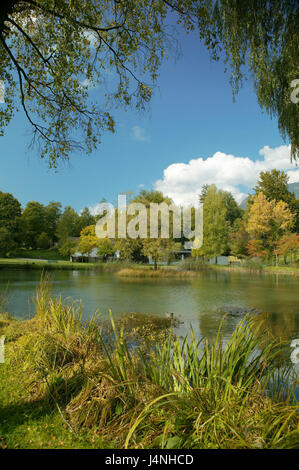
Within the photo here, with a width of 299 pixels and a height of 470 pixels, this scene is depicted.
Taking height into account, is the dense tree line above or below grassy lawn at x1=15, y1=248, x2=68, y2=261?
above

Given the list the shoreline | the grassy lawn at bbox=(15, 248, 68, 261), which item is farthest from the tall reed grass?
the grassy lawn at bbox=(15, 248, 68, 261)

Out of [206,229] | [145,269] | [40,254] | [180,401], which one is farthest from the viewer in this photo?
[40,254]

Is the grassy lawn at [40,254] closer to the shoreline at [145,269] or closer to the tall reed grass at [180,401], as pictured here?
the shoreline at [145,269]

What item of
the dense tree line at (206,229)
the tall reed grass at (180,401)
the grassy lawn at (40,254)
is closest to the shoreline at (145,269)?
the dense tree line at (206,229)

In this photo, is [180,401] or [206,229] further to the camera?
[206,229]

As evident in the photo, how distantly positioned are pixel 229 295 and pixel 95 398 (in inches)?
447

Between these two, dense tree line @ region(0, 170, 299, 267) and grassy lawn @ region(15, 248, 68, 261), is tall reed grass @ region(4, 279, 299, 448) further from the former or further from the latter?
grassy lawn @ region(15, 248, 68, 261)

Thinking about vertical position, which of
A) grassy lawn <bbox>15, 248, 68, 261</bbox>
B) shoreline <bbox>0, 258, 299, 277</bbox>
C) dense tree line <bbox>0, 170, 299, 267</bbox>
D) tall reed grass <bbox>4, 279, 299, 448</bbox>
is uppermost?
dense tree line <bbox>0, 170, 299, 267</bbox>

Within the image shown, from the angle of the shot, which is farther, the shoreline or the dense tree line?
the dense tree line

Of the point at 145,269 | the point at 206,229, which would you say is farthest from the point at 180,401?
the point at 206,229

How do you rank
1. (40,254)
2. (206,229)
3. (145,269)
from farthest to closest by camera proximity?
(40,254)
(206,229)
(145,269)

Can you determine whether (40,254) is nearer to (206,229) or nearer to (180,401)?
(206,229)
